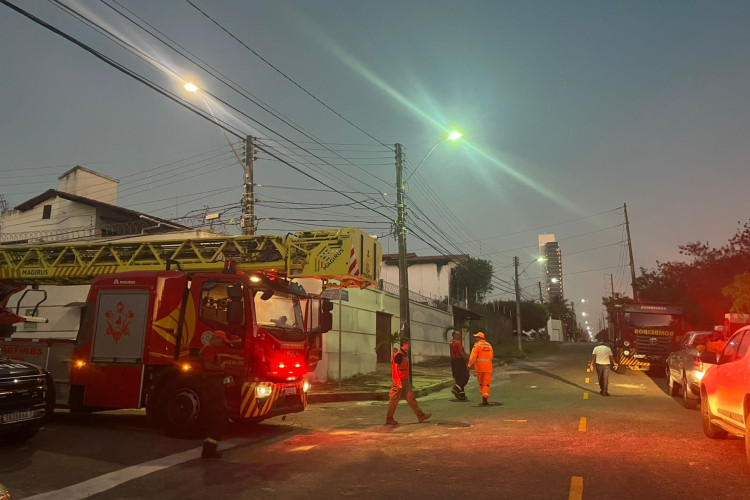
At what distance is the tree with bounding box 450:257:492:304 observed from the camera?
5653cm

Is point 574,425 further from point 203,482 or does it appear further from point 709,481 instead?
point 203,482

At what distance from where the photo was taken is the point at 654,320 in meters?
24.0

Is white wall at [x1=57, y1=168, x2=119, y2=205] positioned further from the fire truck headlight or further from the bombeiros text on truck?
the fire truck headlight

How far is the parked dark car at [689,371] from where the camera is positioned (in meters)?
12.9

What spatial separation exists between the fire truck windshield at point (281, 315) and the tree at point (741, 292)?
19.4 meters

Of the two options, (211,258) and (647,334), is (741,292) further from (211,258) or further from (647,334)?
(211,258)

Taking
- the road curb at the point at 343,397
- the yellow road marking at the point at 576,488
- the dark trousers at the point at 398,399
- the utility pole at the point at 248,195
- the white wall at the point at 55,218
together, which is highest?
the white wall at the point at 55,218

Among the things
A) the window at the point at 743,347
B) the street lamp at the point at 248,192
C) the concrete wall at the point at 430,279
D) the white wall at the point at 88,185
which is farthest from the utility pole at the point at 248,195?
the concrete wall at the point at 430,279

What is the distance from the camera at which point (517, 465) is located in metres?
7.02

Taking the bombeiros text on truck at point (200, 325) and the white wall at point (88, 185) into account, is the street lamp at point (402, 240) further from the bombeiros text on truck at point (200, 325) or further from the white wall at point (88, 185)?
the white wall at point (88, 185)

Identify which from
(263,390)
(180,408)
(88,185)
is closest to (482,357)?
(263,390)

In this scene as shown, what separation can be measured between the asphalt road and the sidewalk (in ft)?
10.9

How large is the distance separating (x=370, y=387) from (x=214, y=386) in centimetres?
917

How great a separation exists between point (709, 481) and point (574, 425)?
13.9 ft
